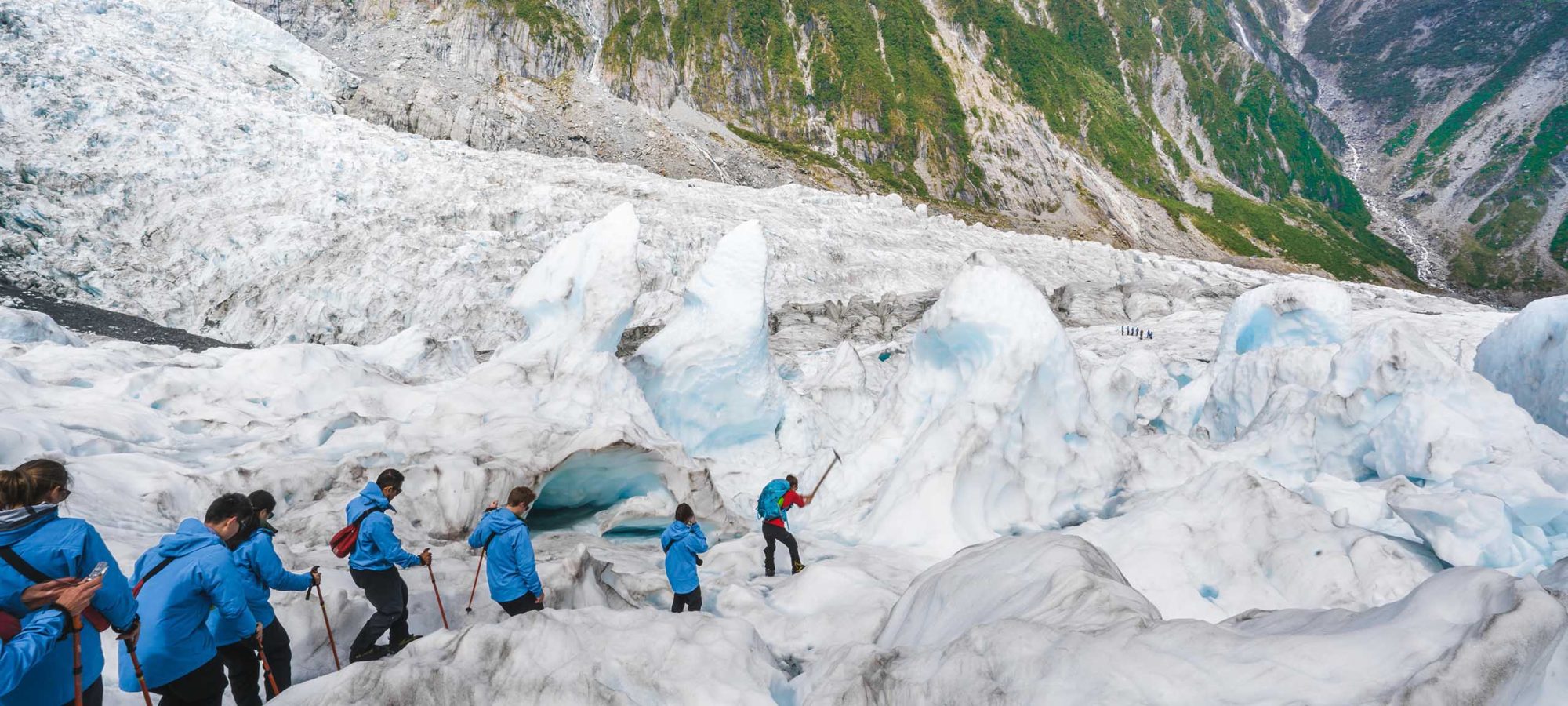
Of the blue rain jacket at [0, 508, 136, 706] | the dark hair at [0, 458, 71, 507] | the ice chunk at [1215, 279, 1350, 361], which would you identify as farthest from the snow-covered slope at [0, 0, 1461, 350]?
the dark hair at [0, 458, 71, 507]

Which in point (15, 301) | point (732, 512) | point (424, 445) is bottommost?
point (15, 301)

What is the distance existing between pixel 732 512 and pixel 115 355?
36.5 feet

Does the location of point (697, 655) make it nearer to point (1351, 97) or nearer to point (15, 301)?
point (15, 301)

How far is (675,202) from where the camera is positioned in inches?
1564

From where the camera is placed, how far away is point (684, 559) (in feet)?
21.5

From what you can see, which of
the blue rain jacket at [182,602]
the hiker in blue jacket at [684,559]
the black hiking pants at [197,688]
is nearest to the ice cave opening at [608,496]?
the hiker in blue jacket at [684,559]

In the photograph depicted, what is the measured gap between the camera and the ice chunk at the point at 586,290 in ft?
46.4

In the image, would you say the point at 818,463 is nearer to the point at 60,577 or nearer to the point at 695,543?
the point at 695,543

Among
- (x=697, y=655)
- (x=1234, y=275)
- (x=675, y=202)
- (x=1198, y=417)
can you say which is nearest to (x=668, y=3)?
(x=675, y=202)

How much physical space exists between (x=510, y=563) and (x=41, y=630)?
2856 mm

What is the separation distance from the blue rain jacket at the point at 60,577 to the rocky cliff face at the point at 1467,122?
134616mm

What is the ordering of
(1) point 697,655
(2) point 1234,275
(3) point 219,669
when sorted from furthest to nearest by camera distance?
(2) point 1234,275 < (1) point 697,655 < (3) point 219,669

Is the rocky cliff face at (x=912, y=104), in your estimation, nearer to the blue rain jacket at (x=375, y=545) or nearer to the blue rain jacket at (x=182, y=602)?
the blue rain jacket at (x=375, y=545)

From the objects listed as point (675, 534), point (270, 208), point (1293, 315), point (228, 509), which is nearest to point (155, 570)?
point (228, 509)
